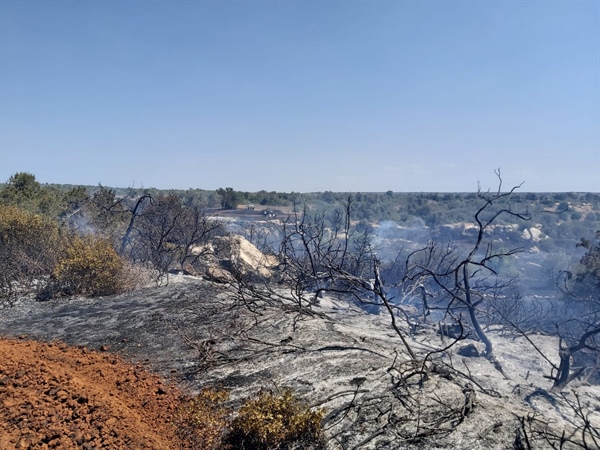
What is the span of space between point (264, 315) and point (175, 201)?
13069 mm

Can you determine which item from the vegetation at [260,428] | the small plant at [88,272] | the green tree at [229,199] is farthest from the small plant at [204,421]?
the green tree at [229,199]

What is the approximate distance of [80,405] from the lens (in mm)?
3680

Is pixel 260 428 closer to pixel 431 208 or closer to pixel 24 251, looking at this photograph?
pixel 24 251

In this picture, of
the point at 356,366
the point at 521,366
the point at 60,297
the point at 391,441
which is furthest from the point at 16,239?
the point at 521,366

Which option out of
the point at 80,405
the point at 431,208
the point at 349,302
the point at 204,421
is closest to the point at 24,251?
the point at 349,302

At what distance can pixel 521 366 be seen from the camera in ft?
30.9

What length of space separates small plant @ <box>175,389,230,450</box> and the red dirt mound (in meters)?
0.11

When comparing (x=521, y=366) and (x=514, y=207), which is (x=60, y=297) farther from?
(x=514, y=207)

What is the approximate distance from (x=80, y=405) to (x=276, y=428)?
169cm

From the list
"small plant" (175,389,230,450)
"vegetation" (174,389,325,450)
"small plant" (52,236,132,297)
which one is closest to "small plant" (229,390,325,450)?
"vegetation" (174,389,325,450)

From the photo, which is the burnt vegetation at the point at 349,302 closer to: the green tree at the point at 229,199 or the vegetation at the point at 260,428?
the vegetation at the point at 260,428

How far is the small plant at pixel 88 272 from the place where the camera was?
904 cm

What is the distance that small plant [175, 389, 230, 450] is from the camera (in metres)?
3.64

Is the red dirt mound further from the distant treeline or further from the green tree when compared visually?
the green tree
